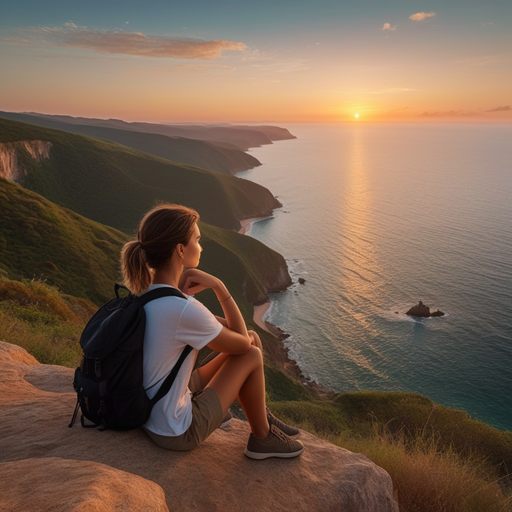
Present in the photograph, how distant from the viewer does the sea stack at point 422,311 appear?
58281 mm

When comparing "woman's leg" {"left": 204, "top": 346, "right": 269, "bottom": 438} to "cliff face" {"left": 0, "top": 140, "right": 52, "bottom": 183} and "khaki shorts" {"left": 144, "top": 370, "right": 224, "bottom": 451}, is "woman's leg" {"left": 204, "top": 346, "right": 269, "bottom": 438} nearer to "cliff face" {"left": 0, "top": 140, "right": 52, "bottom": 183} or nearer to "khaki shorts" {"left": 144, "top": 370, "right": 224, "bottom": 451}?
"khaki shorts" {"left": 144, "top": 370, "right": 224, "bottom": 451}

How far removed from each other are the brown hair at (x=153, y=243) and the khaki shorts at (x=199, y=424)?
141 cm

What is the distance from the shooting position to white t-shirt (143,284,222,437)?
13.0 feet

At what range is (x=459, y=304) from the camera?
61.2 meters

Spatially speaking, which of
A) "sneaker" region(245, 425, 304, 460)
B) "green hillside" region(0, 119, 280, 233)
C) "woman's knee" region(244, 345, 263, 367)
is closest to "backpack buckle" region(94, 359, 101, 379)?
"woman's knee" region(244, 345, 263, 367)

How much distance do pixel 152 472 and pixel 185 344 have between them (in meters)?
1.36

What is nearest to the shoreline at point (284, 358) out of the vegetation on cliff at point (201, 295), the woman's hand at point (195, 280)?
the vegetation on cliff at point (201, 295)

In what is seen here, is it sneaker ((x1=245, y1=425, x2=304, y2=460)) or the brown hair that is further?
sneaker ((x1=245, y1=425, x2=304, y2=460))

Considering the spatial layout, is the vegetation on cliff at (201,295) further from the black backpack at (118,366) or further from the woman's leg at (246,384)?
the black backpack at (118,366)

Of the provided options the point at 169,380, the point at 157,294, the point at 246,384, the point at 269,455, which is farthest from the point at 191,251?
the point at 269,455

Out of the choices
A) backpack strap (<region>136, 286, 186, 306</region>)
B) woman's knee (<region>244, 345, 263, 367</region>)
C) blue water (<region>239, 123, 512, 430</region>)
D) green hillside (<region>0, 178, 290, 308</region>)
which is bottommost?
blue water (<region>239, 123, 512, 430</region>)

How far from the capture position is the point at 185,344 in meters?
4.13

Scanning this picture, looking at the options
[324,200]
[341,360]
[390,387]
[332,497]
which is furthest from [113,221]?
[332,497]

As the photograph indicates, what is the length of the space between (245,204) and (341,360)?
78.1m
